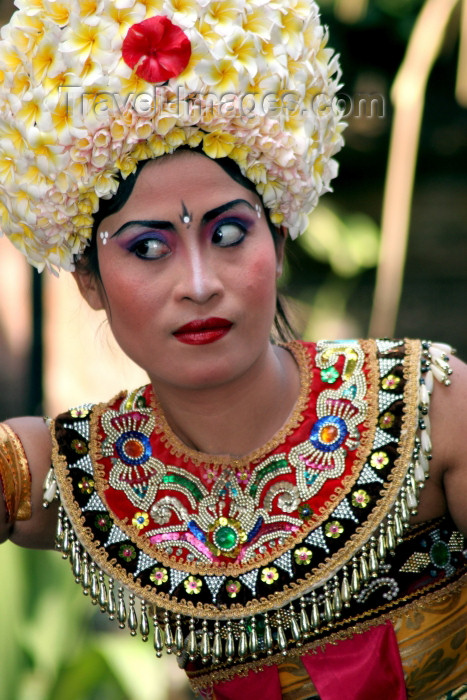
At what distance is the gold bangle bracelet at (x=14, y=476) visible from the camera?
5.26ft

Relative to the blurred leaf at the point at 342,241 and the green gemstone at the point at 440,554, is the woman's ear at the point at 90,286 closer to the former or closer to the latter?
the green gemstone at the point at 440,554

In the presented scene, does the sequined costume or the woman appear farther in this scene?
the sequined costume

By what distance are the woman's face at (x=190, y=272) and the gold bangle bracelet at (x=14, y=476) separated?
12.2 inches

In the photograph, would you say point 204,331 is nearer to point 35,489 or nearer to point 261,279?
point 261,279

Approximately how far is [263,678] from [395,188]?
7.08 feet

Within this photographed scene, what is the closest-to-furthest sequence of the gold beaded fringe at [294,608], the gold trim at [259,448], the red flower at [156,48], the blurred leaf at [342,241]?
the red flower at [156,48], the gold beaded fringe at [294,608], the gold trim at [259,448], the blurred leaf at [342,241]

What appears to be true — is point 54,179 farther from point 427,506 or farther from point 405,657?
point 405,657

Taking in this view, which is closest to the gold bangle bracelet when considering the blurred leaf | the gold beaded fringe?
the gold beaded fringe

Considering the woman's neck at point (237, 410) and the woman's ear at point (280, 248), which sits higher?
the woman's ear at point (280, 248)

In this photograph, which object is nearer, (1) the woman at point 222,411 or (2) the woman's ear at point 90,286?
(1) the woman at point 222,411

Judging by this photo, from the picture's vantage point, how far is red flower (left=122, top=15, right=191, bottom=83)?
1.36m

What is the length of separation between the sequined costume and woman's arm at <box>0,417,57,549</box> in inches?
1.3

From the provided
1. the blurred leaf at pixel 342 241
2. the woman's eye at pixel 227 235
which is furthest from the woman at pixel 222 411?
the blurred leaf at pixel 342 241

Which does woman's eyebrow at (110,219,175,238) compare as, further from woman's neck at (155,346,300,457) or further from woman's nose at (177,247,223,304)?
woman's neck at (155,346,300,457)
